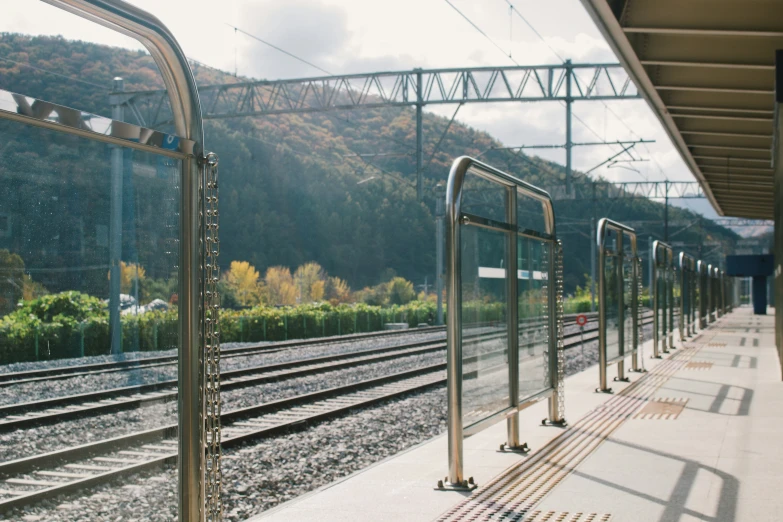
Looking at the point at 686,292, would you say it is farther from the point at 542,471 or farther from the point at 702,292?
the point at 542,471

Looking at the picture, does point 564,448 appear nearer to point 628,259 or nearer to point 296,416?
point 296,416

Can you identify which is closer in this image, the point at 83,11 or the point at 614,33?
the point at 83,11

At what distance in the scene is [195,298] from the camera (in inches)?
137

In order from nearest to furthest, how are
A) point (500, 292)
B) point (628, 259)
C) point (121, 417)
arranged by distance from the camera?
point (121, 417) → point (500, 292) → point (628, 259)

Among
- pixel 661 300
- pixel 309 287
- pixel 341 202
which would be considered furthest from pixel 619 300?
pixel 341 202


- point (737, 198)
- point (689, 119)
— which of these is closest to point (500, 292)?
point (689, 119)

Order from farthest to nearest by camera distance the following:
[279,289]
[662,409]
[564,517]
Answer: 1. [279,289]
2. [662,409]
3. [564,517]

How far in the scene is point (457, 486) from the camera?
18.9ft

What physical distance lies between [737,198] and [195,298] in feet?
75.1

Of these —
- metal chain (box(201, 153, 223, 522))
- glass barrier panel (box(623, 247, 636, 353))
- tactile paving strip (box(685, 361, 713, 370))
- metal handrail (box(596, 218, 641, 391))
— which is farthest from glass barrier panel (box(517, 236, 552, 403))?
tactile paving strip (box(685, 361, 713, 370))

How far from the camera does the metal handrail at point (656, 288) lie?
17.0 metres

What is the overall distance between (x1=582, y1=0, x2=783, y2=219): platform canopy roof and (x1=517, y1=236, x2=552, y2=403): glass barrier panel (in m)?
2.12

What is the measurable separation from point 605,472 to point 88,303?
4.31 metres

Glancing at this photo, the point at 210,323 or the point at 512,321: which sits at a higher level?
the point at 210,323
